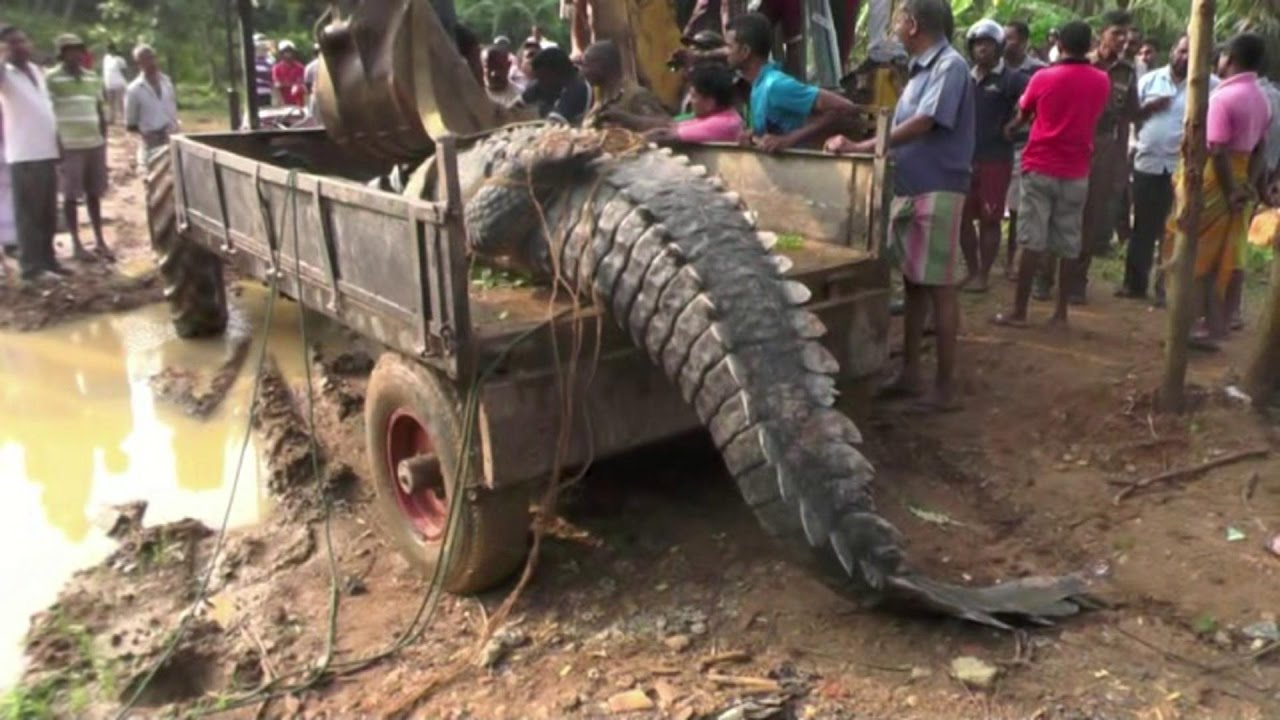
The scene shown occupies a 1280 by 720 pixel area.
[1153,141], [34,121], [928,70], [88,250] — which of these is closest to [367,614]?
[928,70]

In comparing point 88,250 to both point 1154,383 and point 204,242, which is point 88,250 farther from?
point 1154,383

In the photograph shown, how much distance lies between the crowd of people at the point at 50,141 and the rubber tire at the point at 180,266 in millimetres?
1862

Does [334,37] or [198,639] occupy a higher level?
[334,37]

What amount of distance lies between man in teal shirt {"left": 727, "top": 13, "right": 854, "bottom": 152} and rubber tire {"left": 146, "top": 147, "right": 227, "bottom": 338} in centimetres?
395

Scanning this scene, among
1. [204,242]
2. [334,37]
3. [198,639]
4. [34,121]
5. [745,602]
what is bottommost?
[198,639]

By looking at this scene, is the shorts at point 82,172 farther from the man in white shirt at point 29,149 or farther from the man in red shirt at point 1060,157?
the man in red shirt at point 1060,157

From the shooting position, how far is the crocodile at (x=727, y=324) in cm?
309

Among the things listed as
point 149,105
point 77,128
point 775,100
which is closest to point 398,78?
point 775,100

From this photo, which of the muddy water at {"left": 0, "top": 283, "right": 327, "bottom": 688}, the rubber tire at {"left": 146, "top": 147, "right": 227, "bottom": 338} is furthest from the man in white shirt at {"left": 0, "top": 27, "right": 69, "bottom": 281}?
the rubber tire at {"left": 146, "top": 147, "right": 227, "bottom": 338}

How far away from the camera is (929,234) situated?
15.9 feet

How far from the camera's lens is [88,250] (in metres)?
9.47

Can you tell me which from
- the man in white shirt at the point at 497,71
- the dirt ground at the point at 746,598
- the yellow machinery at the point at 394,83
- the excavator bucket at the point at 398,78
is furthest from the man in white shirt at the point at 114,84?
the dirt ground at the point at 746,598

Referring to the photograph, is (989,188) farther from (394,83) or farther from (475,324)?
(475,324)

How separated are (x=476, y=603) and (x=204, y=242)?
3293mm
